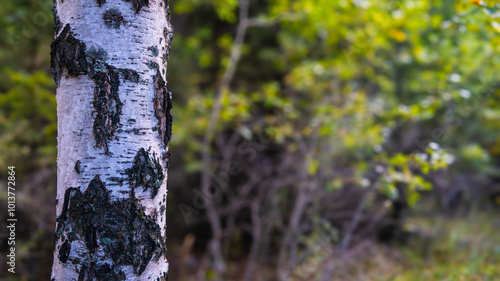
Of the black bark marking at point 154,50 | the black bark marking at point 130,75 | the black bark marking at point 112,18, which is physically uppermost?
the black bark marking at point 112,18

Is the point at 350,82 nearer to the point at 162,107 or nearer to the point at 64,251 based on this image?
the point at 162,107

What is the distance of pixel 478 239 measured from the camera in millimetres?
4902

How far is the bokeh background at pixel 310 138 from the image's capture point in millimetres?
2781

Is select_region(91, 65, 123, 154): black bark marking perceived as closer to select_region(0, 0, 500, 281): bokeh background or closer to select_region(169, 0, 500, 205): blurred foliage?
select_region(0, 0, 500, 281): bokeh background

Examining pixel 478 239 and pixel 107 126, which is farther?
pixel 478 239

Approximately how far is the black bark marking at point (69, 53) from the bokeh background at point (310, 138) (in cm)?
156

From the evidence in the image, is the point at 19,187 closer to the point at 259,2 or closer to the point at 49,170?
the point at 49,170

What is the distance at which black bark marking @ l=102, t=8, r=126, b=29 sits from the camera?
2.77 feet

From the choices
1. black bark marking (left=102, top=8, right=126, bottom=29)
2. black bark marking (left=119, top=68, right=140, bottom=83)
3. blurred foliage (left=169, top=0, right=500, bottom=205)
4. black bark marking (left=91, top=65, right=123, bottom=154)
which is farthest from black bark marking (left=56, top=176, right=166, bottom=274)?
blurred foliage (left=169, top=0, right=500, bottom=205)

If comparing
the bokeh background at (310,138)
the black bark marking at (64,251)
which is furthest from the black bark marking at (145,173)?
the bokeh background at (310,138)

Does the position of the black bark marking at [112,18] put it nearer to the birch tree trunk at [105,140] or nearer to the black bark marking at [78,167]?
the birch tree trunk at [105,140]

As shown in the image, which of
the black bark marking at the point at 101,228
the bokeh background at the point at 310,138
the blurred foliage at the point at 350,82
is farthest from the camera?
the bokeh background at the point at 310,138

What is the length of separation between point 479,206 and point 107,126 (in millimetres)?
7653

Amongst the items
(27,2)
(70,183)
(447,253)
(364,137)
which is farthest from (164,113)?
(447,253)
